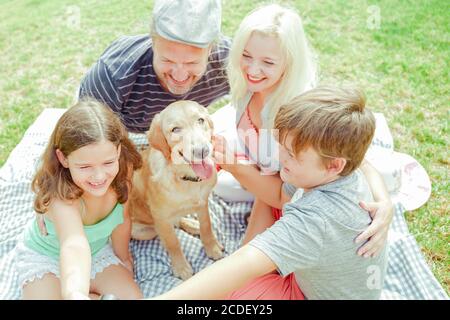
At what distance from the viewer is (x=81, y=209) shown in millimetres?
2691

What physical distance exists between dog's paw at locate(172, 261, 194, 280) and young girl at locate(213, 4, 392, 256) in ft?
1.39

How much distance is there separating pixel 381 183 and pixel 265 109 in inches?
34.9

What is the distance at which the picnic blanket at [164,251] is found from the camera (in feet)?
10.00

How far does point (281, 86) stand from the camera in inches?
122

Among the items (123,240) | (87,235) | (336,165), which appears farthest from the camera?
(123,240)

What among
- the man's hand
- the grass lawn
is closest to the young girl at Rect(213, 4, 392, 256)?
the man's hand

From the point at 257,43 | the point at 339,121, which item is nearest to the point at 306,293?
the point at 339,121

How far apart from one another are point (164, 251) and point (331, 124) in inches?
65.9

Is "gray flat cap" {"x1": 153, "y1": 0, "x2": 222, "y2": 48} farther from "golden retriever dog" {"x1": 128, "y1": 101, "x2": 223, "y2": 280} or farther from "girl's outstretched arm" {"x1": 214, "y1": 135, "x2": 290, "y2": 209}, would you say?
"girl's outstretched arm" {"x1": 214, "y1": 135, "x2": 290, "y2": 209}

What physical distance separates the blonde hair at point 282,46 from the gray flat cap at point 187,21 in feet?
0.67

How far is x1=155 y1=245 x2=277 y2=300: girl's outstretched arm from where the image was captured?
6.55 feet

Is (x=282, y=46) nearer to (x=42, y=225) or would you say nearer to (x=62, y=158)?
(x=62, y=158)

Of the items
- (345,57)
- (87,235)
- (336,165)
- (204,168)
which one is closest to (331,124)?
(336,165)
